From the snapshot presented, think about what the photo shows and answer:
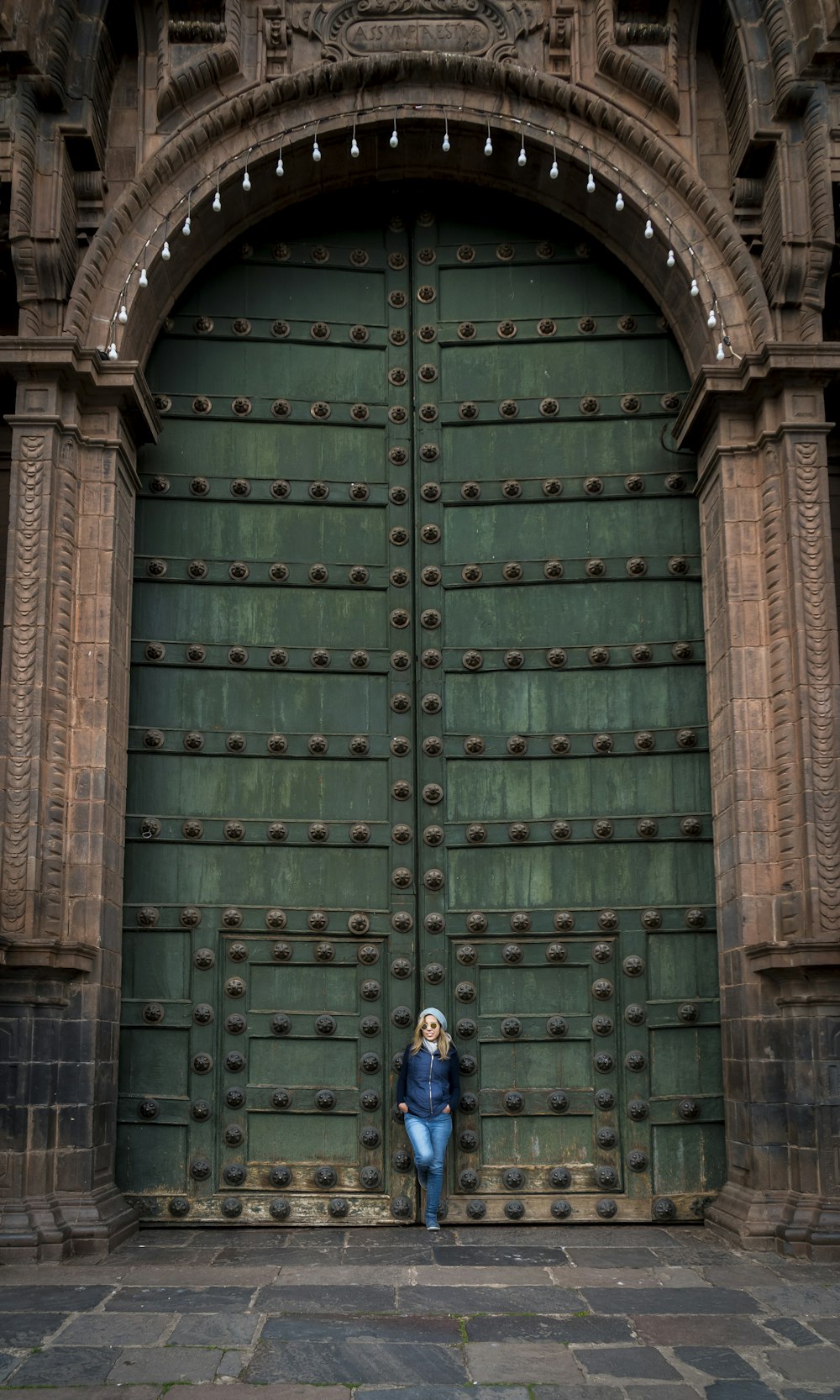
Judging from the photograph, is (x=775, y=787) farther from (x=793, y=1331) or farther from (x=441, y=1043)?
(x=793, y=1331)

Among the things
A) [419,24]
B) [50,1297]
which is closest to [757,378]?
[419,24]

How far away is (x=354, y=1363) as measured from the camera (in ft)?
19.5

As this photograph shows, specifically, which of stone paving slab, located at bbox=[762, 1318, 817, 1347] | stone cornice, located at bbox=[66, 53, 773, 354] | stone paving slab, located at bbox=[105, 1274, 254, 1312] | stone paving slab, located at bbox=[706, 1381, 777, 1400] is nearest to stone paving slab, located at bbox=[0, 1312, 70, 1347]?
stone paving slab, located at bbox=[105, 1274, 254, 1312]

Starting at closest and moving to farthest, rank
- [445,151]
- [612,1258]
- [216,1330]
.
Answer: [216,1330], [612,1258], [445,151]

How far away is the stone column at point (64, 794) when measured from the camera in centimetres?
841

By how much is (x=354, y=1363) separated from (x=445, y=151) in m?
7.88

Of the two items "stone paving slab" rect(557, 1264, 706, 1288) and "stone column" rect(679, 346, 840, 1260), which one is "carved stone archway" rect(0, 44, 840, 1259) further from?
"stone paving slab" rect(557, 1264, 706, 1288)

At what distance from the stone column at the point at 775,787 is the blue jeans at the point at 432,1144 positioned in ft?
5.63

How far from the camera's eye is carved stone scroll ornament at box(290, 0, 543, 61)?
1013 centimetres

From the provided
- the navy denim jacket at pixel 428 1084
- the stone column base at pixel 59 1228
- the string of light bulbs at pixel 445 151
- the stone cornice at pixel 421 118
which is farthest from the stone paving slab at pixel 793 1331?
the stone cornice at pixel 421 118

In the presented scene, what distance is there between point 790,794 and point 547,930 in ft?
6.03

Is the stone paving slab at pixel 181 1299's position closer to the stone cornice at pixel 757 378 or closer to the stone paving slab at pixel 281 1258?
the stone paving slab at pixel 281 1258

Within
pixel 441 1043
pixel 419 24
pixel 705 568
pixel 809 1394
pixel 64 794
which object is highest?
pixel 419 24

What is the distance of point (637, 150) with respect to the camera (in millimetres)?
9992
